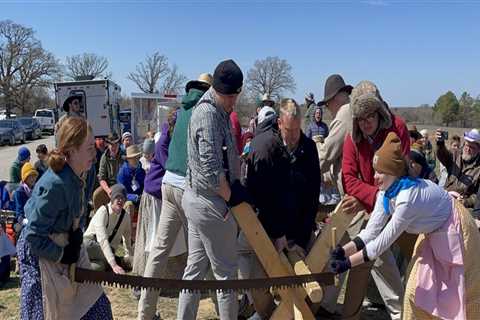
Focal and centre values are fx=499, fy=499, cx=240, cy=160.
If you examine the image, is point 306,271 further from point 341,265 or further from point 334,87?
point 334,87

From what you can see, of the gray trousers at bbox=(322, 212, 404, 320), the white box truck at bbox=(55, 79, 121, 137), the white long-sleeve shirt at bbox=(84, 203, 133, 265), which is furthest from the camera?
the white box truck at bbox=(55, 79, 121, 137)

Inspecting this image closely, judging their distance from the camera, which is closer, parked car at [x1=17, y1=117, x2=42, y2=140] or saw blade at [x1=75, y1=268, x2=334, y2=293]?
saw blade at [x1=75, y1=268, x2=334, y2=293]

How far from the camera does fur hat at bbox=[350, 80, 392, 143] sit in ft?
12.7

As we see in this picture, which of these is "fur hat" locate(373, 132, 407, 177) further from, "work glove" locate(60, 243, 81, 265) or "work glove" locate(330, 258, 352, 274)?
"work glove" locate(60, 243, 81, 265)

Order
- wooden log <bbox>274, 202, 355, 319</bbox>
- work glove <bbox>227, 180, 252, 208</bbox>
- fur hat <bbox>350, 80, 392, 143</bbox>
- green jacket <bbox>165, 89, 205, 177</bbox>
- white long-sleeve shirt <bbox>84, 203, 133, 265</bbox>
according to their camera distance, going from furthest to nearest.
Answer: white long-sleeve shirt <bbox>84, 203, 133, 265</bbox> → green jacket <bbox>165, 89, 205, 177</bbox> → wooden log <bbox>274, 202, 355, 319</bbox> → fur hat <bbox>350, 80, 392, 143</bbox> → work glove <bbox>227, 180, 252, 208</bbox>

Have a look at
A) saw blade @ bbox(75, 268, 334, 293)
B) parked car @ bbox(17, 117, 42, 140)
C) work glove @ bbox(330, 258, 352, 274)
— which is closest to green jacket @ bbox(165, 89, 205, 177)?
saw blade @ bbox(75, 268, 334, 293)

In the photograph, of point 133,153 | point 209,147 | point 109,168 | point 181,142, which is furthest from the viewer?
point 109,168

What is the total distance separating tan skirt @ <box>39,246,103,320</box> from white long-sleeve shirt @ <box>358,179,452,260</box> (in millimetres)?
1897

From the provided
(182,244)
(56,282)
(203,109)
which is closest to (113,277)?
(56,282)

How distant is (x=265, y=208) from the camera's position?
13.9 ft

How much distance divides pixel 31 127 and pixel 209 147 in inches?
1602

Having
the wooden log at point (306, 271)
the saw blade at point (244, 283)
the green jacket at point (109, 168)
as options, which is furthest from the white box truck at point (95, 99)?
the saw blade at point (244, 283)

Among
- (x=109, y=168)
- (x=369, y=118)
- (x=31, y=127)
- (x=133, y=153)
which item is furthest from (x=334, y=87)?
(x=31, y=127)

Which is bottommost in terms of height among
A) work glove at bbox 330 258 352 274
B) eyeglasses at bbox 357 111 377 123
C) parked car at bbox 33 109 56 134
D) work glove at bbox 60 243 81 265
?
parked car at bbox 33 109 56 134
